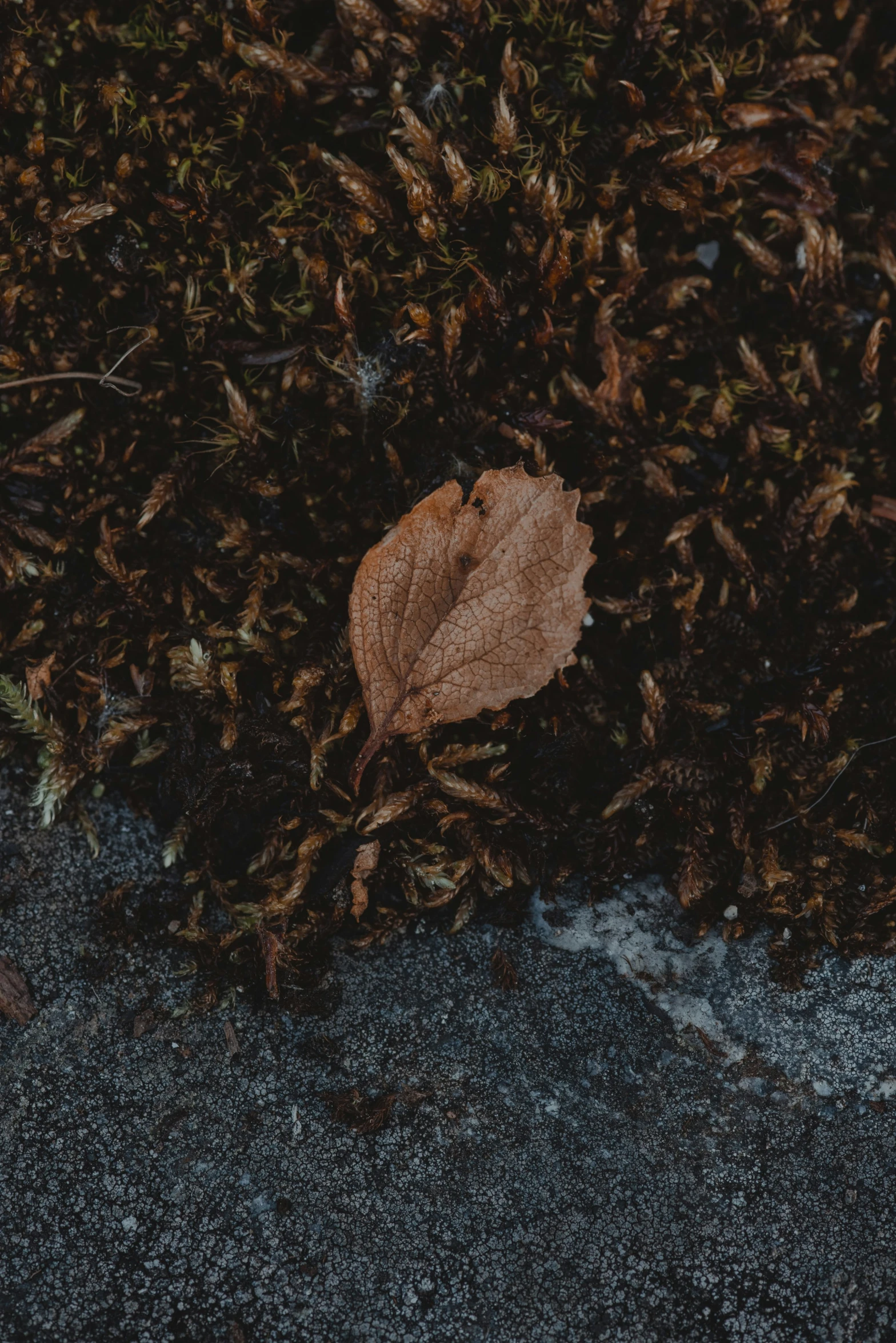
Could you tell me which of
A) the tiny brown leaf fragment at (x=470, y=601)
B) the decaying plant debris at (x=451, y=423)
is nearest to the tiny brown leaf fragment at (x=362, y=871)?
the decaying plant debris at (x=451, y=423)

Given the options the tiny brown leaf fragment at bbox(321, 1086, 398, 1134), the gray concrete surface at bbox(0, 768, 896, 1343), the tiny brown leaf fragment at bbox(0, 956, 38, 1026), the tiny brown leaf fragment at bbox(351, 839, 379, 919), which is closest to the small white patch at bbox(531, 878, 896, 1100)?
the gray concrete surface at bbox(0, 768, 896, 1343)

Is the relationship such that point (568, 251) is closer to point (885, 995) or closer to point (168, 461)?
point (168, 461)

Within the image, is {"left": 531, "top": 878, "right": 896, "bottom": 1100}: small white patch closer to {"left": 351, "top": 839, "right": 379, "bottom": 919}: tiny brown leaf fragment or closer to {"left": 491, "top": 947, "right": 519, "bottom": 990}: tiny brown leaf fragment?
{"left": 491, "top": 947, "right": 519, "bottom": 990}: tiny brown leaf fragment

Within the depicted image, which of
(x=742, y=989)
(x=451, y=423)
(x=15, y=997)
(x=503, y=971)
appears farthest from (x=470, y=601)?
(x=15, y=997)

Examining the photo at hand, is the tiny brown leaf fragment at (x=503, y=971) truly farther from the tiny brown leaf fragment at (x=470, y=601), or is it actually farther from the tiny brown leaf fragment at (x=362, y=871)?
the tiny brown leaf fragment at (x=470, y=601)

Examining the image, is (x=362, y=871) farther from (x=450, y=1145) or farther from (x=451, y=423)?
(x=451, y=423)

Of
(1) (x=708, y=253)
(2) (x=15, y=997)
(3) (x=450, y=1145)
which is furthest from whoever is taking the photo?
(1) (x=708, y=253)

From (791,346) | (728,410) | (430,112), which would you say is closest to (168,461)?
(430,112)
